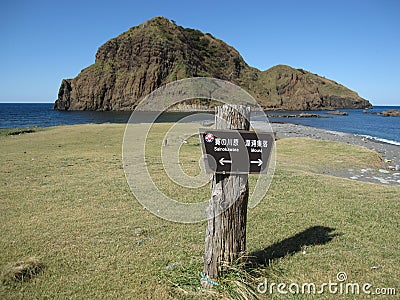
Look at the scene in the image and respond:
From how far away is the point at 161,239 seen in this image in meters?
6.82

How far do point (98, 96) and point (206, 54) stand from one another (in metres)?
72.5

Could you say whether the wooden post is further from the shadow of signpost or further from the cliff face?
the cliff face

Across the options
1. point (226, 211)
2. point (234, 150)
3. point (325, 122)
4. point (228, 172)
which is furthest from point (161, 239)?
point (325, 122)

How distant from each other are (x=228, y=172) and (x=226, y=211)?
58 cm

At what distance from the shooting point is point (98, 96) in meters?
Result: 149

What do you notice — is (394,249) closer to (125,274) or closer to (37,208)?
(125,274)

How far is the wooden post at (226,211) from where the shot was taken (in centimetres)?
470

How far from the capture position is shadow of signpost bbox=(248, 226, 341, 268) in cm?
572

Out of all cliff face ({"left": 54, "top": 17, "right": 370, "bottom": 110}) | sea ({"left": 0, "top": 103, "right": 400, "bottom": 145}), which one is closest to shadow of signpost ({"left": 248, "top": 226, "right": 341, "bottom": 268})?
sea ({"left": 0, "top": 103, "right": 400, "bottom": 145})

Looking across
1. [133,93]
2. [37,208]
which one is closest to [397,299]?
[37,208]

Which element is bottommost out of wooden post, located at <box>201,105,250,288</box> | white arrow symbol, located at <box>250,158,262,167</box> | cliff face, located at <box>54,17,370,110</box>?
wooden post, located at <box>201,105,250,288</box>

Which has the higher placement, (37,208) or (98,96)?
(98,96)

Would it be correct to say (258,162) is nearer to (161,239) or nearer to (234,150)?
(234,150)

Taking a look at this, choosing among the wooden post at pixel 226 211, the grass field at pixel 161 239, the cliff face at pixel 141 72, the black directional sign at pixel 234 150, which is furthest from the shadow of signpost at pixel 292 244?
the cliff face at pixel 141 72
